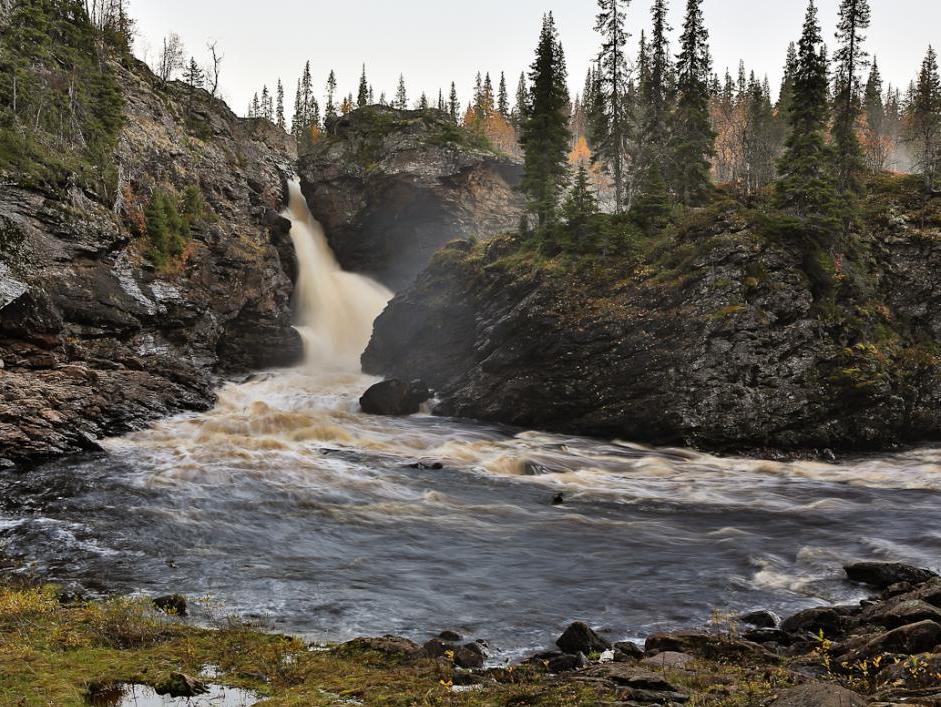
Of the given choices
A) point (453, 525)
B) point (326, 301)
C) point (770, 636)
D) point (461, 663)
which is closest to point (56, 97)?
point (326, 301)

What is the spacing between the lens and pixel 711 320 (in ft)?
80.9

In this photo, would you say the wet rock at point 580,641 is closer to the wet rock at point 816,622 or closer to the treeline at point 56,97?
the wet rock at point 816,622

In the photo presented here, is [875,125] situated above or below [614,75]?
above

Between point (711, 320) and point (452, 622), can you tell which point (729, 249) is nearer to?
point (711, 320)

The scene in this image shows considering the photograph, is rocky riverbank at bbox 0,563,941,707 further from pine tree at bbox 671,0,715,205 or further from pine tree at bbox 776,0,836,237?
pine tree at bbox 671,0,715,205

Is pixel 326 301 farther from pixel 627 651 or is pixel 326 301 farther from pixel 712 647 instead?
pixel 712 647

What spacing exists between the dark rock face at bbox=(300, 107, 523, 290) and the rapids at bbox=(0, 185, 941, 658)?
2794cm

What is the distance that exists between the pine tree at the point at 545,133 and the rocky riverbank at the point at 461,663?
2997cm

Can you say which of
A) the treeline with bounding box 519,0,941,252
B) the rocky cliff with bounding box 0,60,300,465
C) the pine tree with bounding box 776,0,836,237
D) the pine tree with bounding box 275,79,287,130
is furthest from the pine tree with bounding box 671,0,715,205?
the pine tree with bounding box 275,79,287,130

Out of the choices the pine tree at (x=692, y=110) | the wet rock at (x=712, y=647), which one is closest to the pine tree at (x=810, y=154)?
the pine tree at (x=692, y=110)

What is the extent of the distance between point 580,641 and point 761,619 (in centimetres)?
322

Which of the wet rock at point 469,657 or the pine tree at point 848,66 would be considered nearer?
the wet rock at point 469,657

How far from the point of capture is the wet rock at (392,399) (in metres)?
29.9

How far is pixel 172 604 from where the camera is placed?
9477 millimetres
